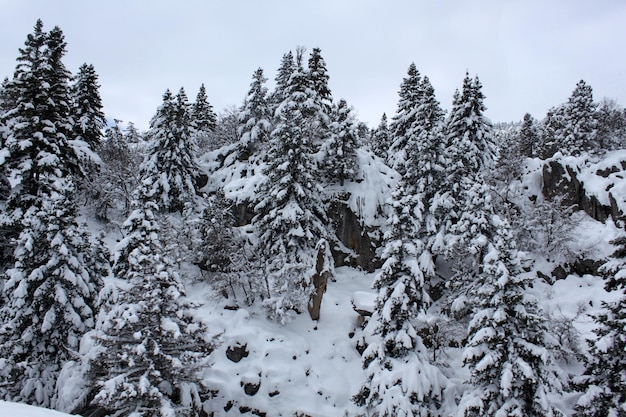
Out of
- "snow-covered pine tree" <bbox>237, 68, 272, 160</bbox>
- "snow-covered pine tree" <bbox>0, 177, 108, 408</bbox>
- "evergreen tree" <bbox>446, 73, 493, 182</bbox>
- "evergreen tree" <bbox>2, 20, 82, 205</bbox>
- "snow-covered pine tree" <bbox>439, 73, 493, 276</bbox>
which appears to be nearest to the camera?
"snow-covered pine tree" <bbox>0, 177, 108, 408</bbox>

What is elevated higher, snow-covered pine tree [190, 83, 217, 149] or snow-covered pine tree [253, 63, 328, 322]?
snow-covered pine tree [190, 83, 217, 149]

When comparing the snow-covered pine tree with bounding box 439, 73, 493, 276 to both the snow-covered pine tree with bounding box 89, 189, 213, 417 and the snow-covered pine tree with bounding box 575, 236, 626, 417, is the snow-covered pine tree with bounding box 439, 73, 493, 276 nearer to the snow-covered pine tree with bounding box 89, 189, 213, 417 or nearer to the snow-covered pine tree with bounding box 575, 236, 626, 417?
the snow-covered pine tree with bounding box 575, 236, 626, 417

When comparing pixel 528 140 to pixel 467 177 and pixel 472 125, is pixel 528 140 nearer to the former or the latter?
pixel 472 125

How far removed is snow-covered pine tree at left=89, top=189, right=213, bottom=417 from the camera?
12445 millimetres

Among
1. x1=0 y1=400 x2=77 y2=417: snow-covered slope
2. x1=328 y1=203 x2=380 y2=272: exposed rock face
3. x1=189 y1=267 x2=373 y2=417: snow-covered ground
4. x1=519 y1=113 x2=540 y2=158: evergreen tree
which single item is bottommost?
x1=189 y1=267 x2=373 y2=417: snow-covered ground

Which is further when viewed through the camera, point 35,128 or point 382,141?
Result: point 382,141

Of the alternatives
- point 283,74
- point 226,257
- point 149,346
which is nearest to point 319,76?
point 283,74

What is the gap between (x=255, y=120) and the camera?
35125 millimetres

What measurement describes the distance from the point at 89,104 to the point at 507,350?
132 feet

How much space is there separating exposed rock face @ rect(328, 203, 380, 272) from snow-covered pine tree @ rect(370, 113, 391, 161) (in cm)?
1764

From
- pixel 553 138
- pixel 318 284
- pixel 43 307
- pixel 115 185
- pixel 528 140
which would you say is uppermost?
pixel 553 138

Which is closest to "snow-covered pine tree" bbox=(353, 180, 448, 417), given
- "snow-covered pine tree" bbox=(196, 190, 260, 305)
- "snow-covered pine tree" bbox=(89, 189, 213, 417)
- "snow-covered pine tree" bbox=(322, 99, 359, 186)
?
"snow-covered pine tree" bbox=(89, 189, 213, 417)

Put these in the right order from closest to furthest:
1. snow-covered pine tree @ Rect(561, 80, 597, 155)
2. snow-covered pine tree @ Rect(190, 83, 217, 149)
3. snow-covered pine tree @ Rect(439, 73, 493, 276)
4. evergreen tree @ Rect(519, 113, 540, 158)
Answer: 1. snow-covered pine tree @ Rect(439, 73, 493, 276)
2. snow-covered pine tree @ Rect(561, 80, 597, 155)
3. evergreen tree @ Rect(519, 113, 540, 158)
4. snow-covered pine tree @ Rect(190, 83, 217, 149)

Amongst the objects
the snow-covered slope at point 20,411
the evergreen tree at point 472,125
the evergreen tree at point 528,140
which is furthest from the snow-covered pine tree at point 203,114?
the snow-covered slope at point 20,411
